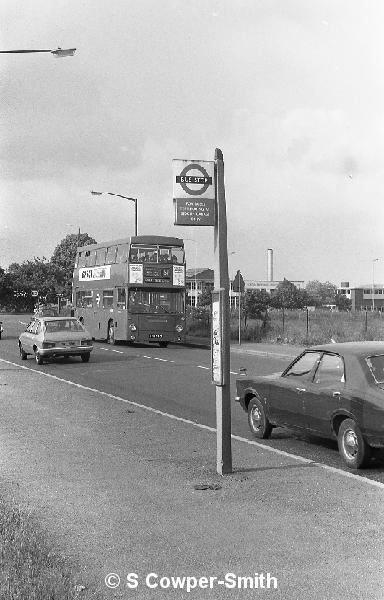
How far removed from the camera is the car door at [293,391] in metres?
10.4

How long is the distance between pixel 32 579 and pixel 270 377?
6644 millimetres

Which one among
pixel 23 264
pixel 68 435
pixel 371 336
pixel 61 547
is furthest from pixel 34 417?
pixel 23 264

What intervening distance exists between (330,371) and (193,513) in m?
3.40

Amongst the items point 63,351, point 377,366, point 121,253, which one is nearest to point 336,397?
point 377,366

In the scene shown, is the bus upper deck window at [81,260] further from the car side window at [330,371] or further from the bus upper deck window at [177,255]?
the car side window at [330,371]

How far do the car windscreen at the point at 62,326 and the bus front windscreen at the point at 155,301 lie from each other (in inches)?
312

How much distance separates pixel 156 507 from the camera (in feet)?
24.3

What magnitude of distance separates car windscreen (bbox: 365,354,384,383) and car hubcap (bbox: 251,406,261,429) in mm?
2463

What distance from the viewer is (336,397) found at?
9.59 metres

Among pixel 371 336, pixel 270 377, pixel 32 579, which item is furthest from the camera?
pixel 371 336

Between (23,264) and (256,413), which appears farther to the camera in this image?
(23,264)

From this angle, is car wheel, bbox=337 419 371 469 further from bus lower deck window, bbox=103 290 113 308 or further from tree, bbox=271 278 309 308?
tree, bbox=271 278 309 308

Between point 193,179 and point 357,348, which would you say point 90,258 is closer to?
point 357,348

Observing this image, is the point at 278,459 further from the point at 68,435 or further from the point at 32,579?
the point at 32,579
